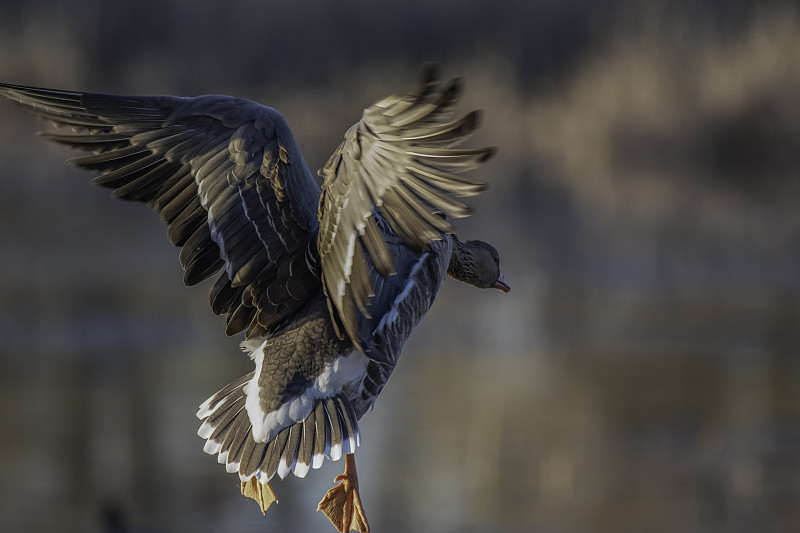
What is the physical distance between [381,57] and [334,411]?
13.9 metres

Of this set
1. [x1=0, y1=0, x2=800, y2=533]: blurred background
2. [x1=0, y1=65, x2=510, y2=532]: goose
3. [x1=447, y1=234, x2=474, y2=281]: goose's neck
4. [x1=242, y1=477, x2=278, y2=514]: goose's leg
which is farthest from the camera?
[x1=0, y1=0, x2=800, y2=533]: blurred background

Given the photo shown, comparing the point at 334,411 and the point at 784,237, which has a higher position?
the point at 334,411

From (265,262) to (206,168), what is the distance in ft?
1.27

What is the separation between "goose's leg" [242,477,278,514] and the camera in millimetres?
3931

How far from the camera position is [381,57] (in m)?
17.1

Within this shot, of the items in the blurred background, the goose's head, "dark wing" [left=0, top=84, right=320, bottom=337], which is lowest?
the blurred background

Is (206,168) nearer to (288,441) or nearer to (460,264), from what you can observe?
(288,441)

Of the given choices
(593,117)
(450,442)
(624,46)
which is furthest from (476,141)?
(450,442)

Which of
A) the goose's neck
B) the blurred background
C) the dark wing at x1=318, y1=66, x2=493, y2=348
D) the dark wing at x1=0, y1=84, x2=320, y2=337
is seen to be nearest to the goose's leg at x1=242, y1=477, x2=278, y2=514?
the dark wing at x1=0, y1=84, x2=320, y2=337

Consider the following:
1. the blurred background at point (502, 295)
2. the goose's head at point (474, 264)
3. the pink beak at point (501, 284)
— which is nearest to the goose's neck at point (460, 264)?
the goose's head at point (474, 264)

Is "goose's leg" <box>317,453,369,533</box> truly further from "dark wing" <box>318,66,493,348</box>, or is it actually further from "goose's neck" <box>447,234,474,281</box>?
"goose's neck" <box>447,234,474,281</box>

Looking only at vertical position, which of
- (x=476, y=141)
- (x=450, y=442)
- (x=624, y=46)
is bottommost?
(x=450, y=442)

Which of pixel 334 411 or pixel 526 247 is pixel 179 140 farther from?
pixel 526 247

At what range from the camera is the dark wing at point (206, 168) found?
3.65m
